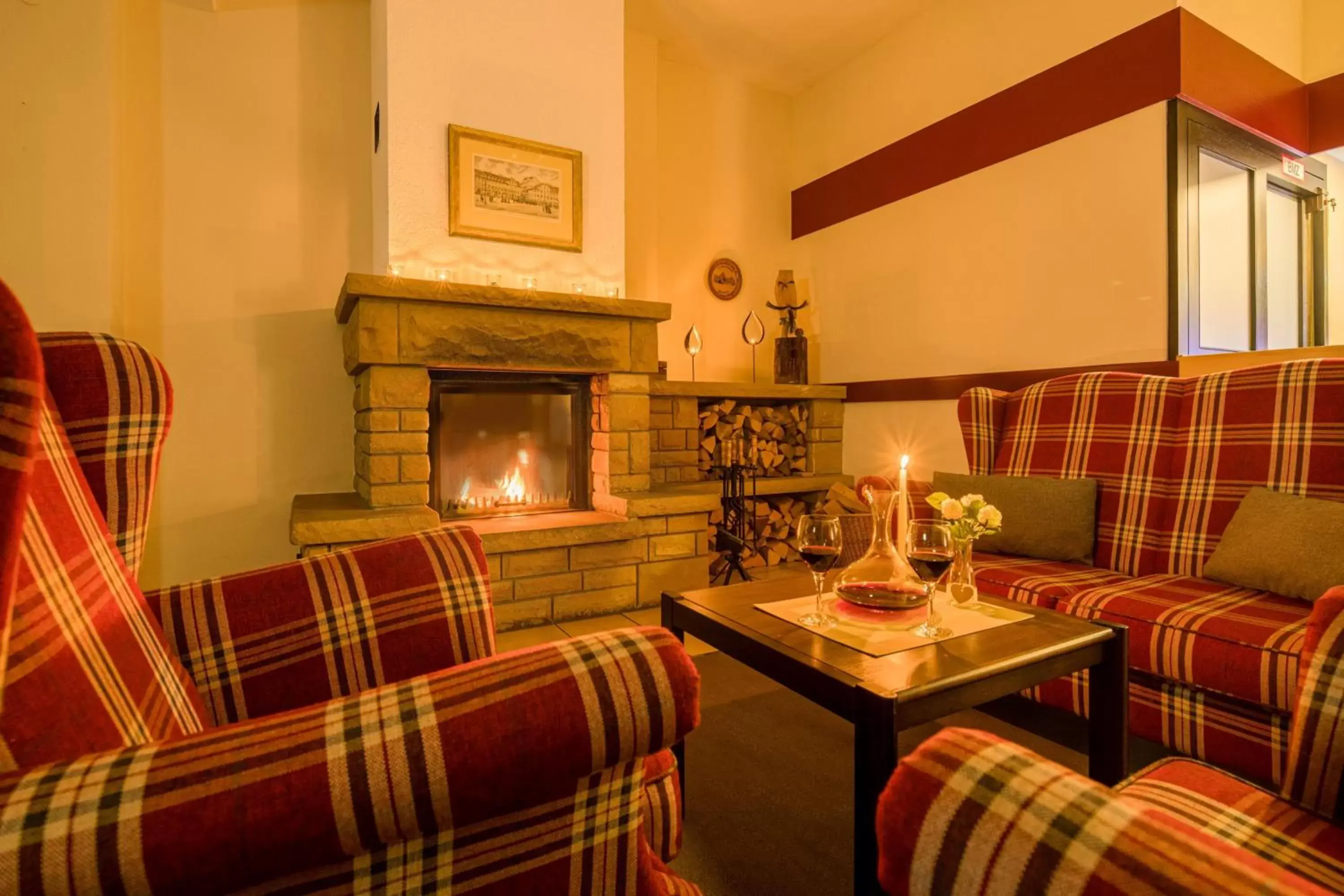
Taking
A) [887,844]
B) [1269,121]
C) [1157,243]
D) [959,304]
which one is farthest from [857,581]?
[1269,121]

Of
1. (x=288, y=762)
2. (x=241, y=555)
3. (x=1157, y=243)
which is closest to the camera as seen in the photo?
(x=288, y=762)

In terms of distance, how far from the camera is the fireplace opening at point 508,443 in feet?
9.18

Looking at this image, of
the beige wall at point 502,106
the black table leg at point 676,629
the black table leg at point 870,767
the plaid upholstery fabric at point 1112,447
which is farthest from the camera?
the beige wall at point 502,106

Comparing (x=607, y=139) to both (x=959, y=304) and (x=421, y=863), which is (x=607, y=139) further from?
(x=421, y=863)

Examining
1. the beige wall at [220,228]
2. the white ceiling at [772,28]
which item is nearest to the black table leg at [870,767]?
the beige wall at [220,228]

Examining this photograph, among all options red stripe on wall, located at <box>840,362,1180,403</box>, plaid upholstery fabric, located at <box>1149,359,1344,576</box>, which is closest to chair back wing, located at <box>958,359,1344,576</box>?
plaid upholstery fabric, located at <box>1149,359,1344,576</box>

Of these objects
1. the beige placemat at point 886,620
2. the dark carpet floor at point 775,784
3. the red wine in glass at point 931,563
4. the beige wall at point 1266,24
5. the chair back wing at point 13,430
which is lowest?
the dark carpet floor at point 775,784

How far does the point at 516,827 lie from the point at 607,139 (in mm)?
3020

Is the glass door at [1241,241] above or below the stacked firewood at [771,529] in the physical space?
above

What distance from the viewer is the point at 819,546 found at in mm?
1244

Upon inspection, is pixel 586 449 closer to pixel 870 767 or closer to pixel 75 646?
pixel 870 767

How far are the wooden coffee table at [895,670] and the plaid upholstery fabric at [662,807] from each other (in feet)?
0.85

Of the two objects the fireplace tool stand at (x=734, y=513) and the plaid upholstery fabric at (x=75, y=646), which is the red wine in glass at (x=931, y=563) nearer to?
the plaid upholstery fabric at (x=75, y=646)

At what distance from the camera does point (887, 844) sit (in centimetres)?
47
